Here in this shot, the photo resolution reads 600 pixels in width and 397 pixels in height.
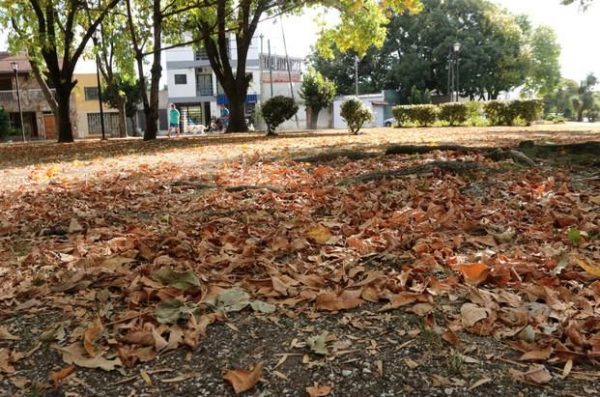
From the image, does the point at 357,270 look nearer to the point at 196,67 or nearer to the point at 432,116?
the point at 432,116

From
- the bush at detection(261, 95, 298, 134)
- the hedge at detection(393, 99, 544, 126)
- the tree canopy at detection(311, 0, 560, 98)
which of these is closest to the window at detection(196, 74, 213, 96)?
the tree canopy at detection(311, 0, 560, 98)

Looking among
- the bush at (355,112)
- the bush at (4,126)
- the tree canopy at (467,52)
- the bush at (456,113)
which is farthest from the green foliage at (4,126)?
the tree canopy at (467,52)

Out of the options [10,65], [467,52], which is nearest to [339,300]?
[10,65]

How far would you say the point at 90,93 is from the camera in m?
42.2

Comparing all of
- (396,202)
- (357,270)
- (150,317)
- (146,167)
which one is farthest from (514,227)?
(146,167)

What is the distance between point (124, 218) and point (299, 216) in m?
1.35

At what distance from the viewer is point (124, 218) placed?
4160 mm

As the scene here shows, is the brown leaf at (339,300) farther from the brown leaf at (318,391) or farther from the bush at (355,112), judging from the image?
the bush at (355,112)

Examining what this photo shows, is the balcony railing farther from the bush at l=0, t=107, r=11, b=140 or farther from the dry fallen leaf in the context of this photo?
the dry fallen leaf

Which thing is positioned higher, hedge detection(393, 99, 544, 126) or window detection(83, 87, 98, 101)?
window detection(83, 87, 98, 101)

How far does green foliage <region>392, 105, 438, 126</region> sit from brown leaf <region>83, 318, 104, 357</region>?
23063 millimetres

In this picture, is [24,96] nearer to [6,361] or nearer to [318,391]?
[6,361]

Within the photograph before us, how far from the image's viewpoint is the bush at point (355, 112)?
17891 millimetres

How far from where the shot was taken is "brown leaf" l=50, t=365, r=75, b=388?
188 centimetres
